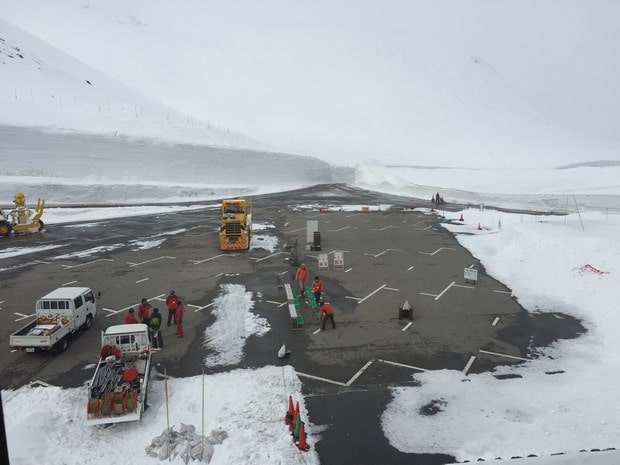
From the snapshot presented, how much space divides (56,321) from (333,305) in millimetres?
9243

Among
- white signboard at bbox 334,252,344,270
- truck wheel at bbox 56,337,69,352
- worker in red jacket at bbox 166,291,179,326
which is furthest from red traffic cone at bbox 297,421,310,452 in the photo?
white signboard at bbox 334,252,344,270

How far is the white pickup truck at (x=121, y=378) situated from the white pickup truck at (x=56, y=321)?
2.44 meters

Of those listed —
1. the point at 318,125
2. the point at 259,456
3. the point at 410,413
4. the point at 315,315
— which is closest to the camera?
the point at 259,456

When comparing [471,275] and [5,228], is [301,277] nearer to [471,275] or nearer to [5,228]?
[471,275]

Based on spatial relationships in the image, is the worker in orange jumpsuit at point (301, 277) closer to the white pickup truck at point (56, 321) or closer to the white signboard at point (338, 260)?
the white signboard at point (338, 260)

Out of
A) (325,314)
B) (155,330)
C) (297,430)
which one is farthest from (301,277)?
(297,430)

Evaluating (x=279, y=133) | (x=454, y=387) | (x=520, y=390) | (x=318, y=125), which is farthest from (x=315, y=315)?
(x=318, y=125)

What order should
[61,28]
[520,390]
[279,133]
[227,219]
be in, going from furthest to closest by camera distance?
1. [61,28]
2. [279,133]
3. [227,219]
4. [520,390]

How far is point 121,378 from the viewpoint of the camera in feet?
35.4

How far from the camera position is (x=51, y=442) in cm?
951

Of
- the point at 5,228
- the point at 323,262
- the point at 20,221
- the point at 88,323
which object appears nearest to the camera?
the point at 88,323

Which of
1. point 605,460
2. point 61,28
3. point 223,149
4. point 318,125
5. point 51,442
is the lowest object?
point 51,442

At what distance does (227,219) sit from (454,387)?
17634 mm

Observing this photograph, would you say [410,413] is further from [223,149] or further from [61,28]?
[61,28]
